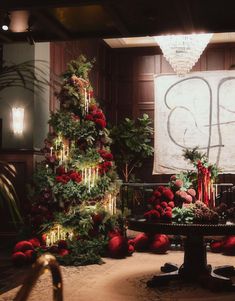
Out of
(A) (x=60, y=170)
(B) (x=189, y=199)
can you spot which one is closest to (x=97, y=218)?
(A) (x=60, y=170)

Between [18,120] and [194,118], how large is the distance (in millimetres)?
4490

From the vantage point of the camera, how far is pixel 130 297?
4.29m

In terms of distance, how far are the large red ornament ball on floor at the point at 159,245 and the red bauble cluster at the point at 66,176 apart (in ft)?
4.98

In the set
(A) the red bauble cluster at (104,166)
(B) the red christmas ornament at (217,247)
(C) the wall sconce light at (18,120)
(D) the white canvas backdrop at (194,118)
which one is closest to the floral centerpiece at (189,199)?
(A) the red bauble cluster at (104,166)

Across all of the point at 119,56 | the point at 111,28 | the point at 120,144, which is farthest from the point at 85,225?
the point at 119,56

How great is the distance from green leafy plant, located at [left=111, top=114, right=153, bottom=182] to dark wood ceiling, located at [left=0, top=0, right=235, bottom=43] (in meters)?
5.83

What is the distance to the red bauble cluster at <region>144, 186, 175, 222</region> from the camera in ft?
14.6

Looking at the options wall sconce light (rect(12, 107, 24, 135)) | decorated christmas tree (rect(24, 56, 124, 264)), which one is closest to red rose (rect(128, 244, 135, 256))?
decorated christmas tree (rect(24, 56, 124, 264))

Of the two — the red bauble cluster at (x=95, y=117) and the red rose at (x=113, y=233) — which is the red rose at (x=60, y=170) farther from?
the red rose at (x=113, y=233)

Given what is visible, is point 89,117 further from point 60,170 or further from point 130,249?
point 130,249

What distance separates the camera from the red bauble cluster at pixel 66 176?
20.1ft

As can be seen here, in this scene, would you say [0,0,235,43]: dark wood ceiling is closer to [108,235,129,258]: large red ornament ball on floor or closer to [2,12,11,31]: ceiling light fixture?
[2,12,11,31]: ceiling light fixture

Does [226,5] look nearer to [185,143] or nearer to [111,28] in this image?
[111,28]

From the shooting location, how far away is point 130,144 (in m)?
9.73
